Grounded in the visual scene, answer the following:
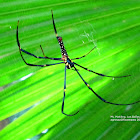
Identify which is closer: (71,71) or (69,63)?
(69,63)

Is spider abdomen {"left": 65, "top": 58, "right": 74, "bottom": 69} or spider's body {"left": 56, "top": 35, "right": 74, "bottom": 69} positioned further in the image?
spider abdomen {"left": 65, "top": 58, "right": 74, "bottom": 69}

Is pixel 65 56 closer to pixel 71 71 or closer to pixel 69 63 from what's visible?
pixel 69 63

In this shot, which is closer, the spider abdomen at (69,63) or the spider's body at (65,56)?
the spider's body at (65,56)

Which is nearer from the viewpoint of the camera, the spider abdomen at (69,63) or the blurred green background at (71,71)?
the blurred green background at (71,71)

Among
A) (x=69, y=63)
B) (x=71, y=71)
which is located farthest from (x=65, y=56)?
(x=71, y=71)

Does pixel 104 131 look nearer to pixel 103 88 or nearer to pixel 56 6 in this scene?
pixel 103 88

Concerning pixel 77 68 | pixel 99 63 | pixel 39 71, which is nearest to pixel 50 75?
pixel 39 71

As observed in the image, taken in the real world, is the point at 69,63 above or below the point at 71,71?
above

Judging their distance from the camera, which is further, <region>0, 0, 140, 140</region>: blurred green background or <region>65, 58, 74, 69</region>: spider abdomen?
<region>65, 58, 74, 69</region>: spider abdomen
